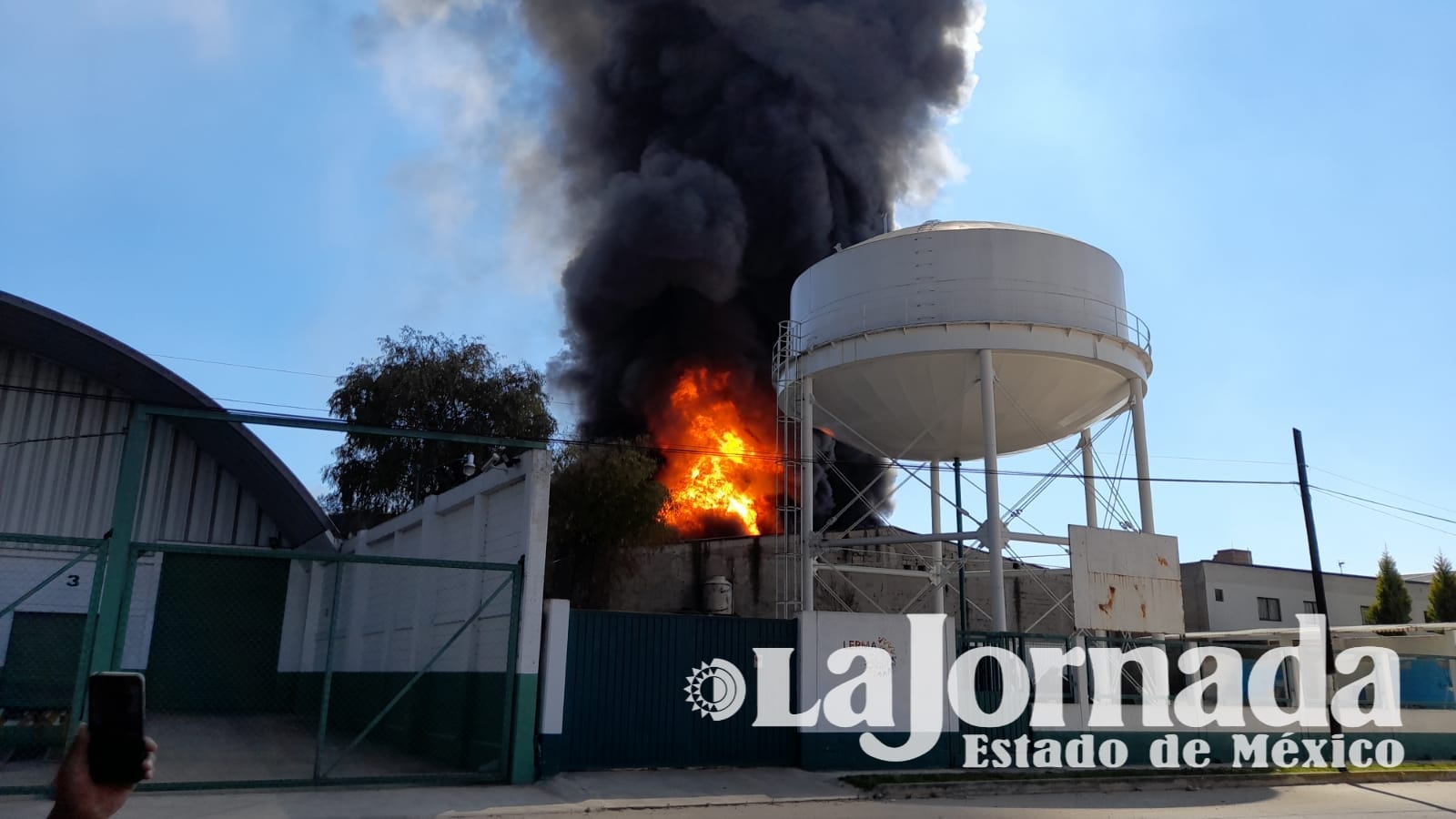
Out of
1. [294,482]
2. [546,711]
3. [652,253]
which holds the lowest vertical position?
[546,711]

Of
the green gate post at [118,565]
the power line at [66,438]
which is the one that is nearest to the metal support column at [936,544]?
the green gate post at [118,565]

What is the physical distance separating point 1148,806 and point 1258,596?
109ft

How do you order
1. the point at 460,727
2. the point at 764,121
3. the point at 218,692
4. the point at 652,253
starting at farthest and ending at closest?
the point at 764,121 < the point at 652,253 < the point at 218,692 < the point at 460,727

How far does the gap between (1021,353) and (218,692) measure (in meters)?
19.0

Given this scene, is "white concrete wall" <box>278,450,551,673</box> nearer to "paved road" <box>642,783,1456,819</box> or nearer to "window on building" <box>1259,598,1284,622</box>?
"paved road" <box>642,783,1456,819</box>

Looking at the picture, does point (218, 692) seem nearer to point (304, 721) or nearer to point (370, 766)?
point (304, 721)

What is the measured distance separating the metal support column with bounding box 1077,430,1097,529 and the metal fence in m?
13.3

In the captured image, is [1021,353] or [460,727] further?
[1021,353]

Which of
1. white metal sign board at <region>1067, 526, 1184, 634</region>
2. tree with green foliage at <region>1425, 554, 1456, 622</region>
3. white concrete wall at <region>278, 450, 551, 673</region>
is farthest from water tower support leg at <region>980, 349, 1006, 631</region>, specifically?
tree with green foliage at <region>1425, 554, 1456, 622</region>

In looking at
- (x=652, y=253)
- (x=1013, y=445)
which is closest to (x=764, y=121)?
(x=652, y=253)

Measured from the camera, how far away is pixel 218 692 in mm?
23422

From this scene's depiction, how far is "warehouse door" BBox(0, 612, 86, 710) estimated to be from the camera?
690 inches

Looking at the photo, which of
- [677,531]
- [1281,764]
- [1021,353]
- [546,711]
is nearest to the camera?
[546,711]

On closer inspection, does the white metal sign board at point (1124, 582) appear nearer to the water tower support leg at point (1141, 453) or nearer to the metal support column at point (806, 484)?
the water tower support leg at point (1141, 453)
